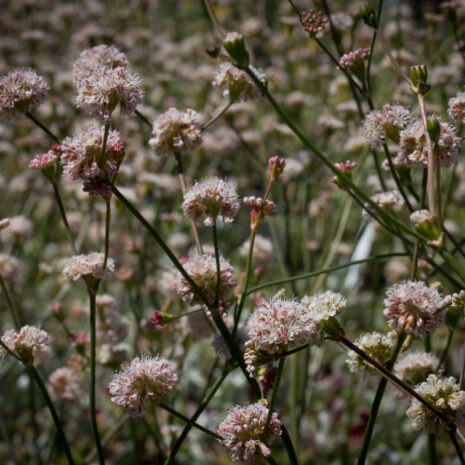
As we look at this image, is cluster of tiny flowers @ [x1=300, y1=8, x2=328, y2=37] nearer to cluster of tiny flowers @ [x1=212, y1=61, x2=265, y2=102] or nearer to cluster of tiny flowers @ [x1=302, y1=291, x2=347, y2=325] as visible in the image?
cluster of tiny flowers @ [x1=212, y1=61, x2=265, y2=102]

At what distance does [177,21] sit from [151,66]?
1024 mm

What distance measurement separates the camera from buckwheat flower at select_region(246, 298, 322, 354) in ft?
2.11

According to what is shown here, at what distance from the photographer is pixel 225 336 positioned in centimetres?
75

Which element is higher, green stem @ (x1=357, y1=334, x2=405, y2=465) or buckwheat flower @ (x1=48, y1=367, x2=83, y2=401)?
buckwheat flower @ (x1=48, y1=367, x2=83, y2=401)

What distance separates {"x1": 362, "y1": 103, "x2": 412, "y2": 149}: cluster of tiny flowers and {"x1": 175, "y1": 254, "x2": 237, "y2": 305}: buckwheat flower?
278 millimetres

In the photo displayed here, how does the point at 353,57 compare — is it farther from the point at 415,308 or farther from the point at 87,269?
the point at 87,269

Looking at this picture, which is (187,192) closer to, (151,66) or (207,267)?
(207,267)

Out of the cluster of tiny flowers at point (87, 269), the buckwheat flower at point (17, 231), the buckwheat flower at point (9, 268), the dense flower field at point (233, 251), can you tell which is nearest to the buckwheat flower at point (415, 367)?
the dense flower field at point (233, 251)

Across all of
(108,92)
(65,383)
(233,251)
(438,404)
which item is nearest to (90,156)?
(108,92)

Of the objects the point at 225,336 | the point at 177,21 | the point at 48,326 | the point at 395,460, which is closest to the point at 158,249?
the point at 48,326

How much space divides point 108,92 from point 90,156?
0.09 m

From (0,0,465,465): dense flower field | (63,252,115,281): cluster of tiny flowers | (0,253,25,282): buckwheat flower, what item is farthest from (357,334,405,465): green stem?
(0,253,25,282): buckwheat flower

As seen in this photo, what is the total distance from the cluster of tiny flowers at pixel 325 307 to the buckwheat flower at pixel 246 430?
0.13 m

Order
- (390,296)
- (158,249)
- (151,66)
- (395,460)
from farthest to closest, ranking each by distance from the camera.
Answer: (151,66) < (158,249) < (395,460) < (390,296)
